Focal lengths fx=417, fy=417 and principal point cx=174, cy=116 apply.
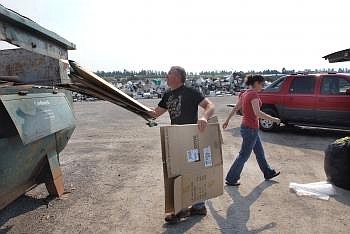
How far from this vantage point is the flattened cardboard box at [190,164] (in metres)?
4.53

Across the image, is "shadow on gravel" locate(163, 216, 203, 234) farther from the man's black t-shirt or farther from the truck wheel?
the truck wheel

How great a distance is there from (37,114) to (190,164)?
1879 millimetres

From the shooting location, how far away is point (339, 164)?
5.97 metres

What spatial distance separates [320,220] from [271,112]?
7499mm

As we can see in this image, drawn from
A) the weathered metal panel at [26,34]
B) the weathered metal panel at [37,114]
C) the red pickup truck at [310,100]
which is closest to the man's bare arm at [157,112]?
the weathered metal panel at [37,114]

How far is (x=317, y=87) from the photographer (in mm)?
11188

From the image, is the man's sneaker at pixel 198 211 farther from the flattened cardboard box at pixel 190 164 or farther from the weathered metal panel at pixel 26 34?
the weathered metal panel at pixel 26 34

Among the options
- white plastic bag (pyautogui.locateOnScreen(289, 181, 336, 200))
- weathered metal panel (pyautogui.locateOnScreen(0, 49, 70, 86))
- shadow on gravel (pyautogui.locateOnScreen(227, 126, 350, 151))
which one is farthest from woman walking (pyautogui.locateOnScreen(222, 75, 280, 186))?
shadow on gravel (pyautogui.locateOnScreen(227, 126, 350, 151))

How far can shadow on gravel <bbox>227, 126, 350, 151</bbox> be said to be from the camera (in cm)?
994

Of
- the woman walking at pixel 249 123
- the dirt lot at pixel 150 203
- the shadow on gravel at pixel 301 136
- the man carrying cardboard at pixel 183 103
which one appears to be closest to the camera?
the dirt lot at pixel 150 203

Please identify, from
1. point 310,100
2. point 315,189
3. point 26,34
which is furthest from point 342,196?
point 310,100

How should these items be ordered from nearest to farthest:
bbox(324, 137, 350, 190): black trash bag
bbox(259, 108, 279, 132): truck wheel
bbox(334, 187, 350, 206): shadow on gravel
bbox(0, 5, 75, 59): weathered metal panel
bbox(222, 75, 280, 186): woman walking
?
bbox(0, 5, 75, 59): weathered metal panel < bbox(334, 187, 350, 206): shadow on gravel < bbox(324, 137, 350, 190): black trash bag < bbox(222, 75, 280, 186): woman walking < bbox(259, 108, 279, 132): truck wheel

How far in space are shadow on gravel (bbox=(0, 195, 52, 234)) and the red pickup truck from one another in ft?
25.3

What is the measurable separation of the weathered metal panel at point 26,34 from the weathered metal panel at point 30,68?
938 mm
